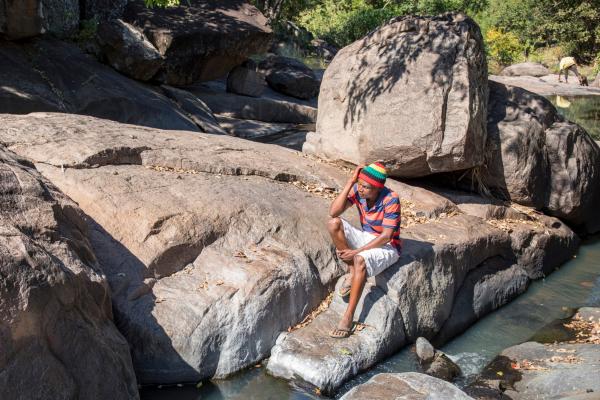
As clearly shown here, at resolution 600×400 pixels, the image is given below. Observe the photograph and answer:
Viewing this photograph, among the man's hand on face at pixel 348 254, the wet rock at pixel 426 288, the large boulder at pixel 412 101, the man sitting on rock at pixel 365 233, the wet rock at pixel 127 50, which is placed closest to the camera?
the wet rock at pixel 426 288

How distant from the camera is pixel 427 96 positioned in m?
8.77

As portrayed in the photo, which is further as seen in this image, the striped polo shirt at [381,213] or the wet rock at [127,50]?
the wet rock at [127,50]

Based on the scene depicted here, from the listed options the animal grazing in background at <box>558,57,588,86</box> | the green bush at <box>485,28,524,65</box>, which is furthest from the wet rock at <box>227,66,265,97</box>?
the green bush at <box>485,28,524,65</box>

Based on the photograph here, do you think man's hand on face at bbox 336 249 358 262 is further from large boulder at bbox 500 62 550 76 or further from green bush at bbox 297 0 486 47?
large boulder at bbox 500 62 550 76

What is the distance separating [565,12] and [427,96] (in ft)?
71.6

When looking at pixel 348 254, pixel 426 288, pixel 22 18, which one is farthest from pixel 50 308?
pixel 22 18

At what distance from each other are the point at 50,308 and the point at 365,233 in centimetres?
327

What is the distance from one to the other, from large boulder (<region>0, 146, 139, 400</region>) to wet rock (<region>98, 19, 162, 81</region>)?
26.1 feet

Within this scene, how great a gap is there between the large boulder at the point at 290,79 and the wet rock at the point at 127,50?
17.8ft

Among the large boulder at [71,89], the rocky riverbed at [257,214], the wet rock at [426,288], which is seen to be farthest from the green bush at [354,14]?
the wet rock at [426,288]

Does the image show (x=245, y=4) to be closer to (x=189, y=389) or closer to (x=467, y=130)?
(x=467, y=130)

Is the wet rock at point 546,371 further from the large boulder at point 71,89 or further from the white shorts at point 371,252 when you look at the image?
the large boulder at point 71,89

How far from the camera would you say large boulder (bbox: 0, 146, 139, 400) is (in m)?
4.01

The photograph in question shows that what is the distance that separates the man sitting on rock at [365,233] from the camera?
618 centimetres
